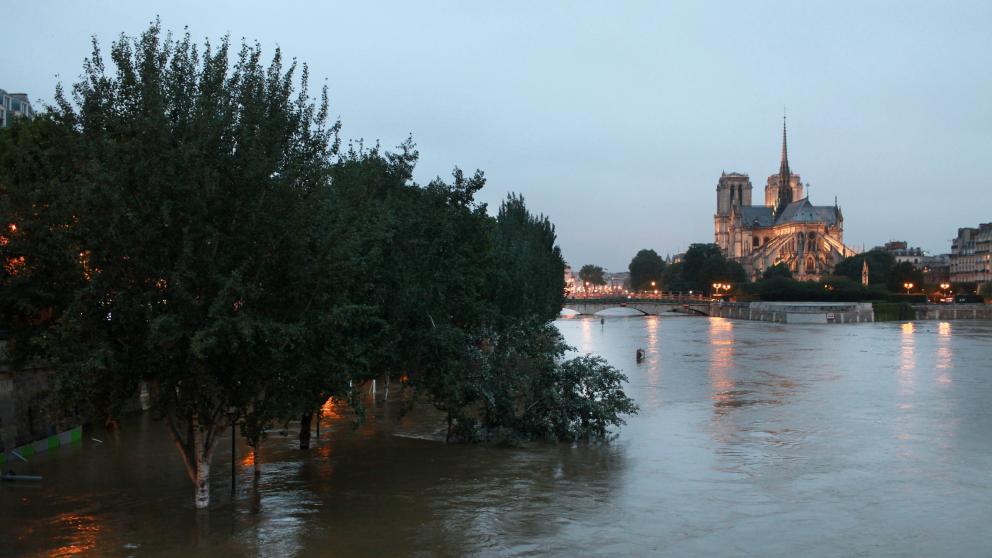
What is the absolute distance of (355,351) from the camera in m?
19.3

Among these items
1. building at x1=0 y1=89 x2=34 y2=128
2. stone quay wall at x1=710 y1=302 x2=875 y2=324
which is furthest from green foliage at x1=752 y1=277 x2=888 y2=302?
building at x1=0 y1=89 x2=34 y2=128

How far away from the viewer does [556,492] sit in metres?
21.1

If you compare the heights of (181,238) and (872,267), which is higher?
(872,267)

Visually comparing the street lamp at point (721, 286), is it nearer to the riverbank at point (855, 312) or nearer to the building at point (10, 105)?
the riverbank at point (855, 312)

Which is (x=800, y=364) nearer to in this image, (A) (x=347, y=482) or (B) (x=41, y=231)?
(A) (x=347, y=482)

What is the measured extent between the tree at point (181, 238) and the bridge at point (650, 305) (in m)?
153

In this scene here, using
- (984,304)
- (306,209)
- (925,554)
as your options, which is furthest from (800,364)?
(984,304)

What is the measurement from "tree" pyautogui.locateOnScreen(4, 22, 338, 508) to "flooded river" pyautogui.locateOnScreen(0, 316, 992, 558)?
8.96ft

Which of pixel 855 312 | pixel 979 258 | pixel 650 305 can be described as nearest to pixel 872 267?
pixel 979 258

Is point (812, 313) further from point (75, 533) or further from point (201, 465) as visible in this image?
point (75, 533)

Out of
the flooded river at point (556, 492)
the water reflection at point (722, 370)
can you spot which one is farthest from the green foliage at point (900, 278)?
A: the flooded river at point (556, 492)

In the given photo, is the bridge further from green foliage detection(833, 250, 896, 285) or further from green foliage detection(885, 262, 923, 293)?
green foliage detection(885, 262, 923, 293)

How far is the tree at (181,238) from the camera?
1542 centimetres

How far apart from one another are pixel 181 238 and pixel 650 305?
515ft
